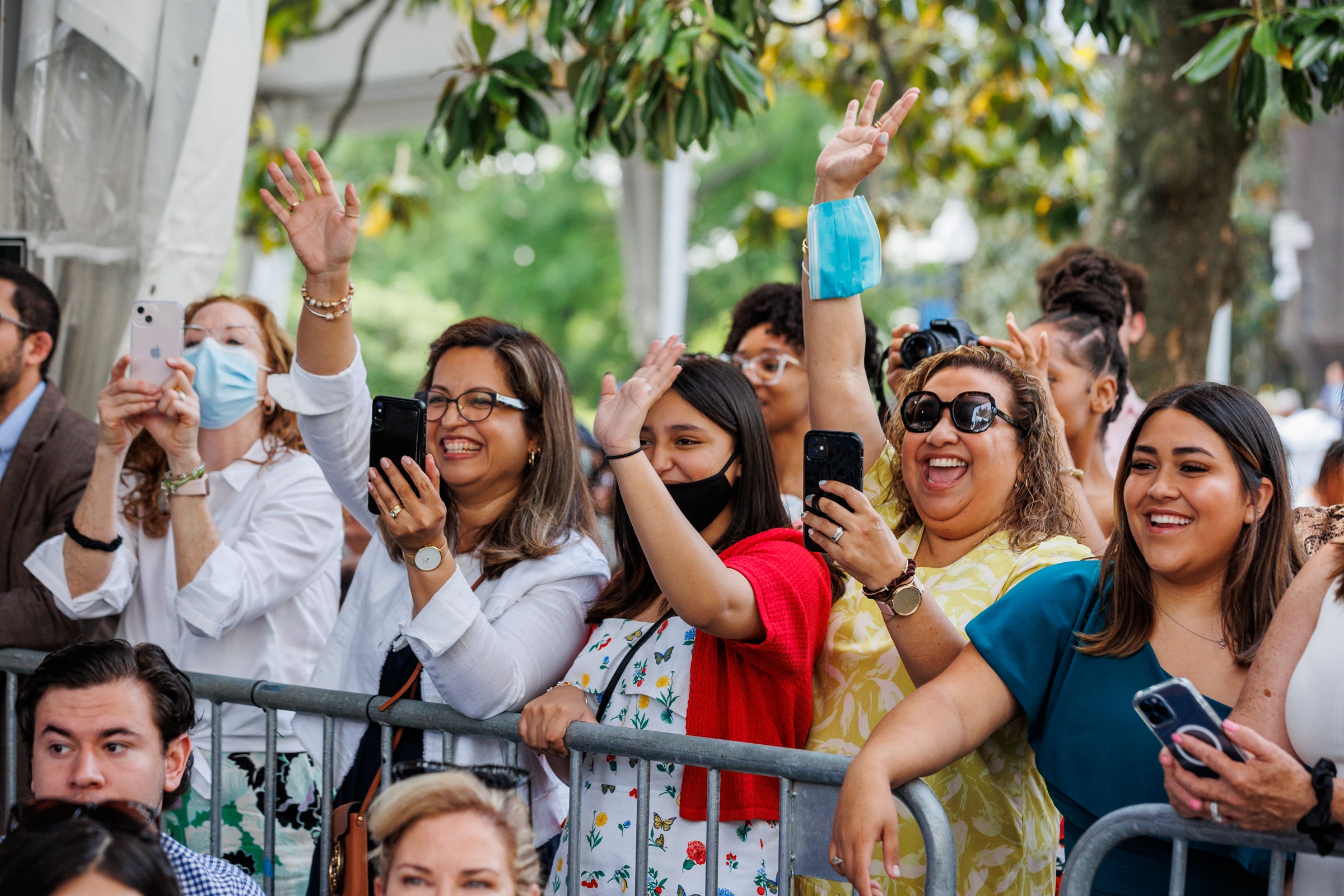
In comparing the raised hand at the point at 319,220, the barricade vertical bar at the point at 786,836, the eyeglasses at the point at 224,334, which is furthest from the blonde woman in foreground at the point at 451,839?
the eyeglasses at the point at 224,334

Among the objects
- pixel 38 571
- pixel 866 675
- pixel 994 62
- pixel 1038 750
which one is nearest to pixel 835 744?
pixel 866 675

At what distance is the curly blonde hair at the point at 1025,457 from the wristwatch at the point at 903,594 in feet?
1.27

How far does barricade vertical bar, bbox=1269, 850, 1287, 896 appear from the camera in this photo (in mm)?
2037

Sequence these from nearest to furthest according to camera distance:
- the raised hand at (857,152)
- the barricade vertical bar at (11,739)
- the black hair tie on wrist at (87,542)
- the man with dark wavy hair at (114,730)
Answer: the man with dark wavy hair at (114,730)
the raised hand at (857,152)
the barricade vertical bar at (11,739)
the black hair tie on wrist at (87,542)

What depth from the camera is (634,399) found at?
2504mm

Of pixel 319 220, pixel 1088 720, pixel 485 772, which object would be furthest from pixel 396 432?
pixel 1088 720

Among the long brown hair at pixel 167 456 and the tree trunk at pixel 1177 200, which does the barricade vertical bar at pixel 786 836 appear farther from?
the tree trunk at pixel 1177 200

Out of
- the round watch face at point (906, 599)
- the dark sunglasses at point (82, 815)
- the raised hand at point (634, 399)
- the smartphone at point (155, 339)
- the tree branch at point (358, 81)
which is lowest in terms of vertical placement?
the dark sunglasses at point (82, 815)

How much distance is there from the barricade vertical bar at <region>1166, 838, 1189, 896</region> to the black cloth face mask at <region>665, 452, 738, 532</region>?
3.68 feet

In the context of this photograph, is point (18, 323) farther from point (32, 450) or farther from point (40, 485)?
point (40, 485)

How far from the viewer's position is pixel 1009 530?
2646 millimetres

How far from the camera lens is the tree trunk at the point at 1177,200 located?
5355 mm

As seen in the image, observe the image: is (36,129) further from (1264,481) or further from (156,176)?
(1264,481)

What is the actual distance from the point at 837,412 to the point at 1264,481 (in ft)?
3.00
